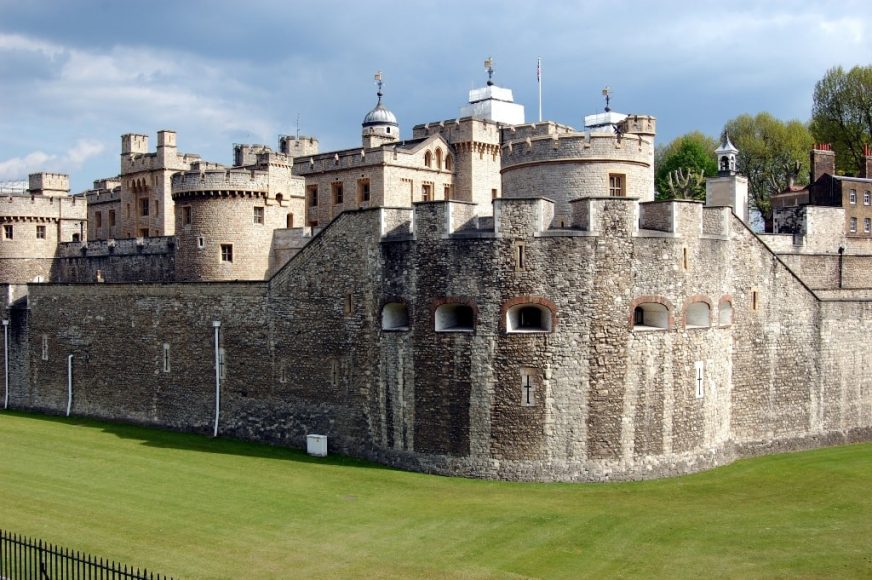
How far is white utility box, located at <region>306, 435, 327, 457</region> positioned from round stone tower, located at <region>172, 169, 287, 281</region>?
11416 millimetres

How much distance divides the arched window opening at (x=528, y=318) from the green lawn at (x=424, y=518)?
3.98 meters

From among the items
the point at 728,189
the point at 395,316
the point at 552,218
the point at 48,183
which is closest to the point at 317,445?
the point at 395,316

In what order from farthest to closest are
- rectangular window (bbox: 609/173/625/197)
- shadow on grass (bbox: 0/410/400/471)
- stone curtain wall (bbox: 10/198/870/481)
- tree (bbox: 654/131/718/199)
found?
1. tree (bbox: 654/131/718/199)
2. rectangular window (bbox: 609/173/625/197)
3. shadow on grass (bbox: 0/410/400/471)
4. stone curtain wall (bbox: 10/198/870/481)

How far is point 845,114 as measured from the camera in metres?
63.6

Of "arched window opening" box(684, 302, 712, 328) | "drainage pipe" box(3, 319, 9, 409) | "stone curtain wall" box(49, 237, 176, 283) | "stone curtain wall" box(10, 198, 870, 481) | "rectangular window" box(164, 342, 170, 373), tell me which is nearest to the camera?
"stone curtain wall" box(10, 198, 870, 481)

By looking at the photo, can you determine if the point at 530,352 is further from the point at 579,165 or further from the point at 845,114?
the point at 845,114

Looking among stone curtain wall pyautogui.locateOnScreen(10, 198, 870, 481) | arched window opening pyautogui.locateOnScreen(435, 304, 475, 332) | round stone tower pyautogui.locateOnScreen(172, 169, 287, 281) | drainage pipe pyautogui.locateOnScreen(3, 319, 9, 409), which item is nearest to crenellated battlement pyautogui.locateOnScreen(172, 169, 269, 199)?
round stone tower pyautogui.locateOnScreen(172, 169, 287, 281)

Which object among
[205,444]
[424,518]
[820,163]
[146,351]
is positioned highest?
[820,163]

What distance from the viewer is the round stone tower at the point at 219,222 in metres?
37.9

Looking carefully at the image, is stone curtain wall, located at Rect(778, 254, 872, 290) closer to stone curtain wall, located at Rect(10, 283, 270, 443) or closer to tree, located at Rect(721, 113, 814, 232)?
stone curtain wall, located at Rect(10, 283, 270, 443)

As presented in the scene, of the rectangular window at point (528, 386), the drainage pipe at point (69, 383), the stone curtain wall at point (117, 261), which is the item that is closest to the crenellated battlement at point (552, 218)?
the rectangular window at point (528, 386)

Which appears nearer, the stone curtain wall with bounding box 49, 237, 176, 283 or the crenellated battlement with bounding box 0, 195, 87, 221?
the stone curtain wall with bounding box 49, 237, 176, 283

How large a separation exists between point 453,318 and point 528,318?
6.53ft

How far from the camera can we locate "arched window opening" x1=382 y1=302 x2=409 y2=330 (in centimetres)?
2683
